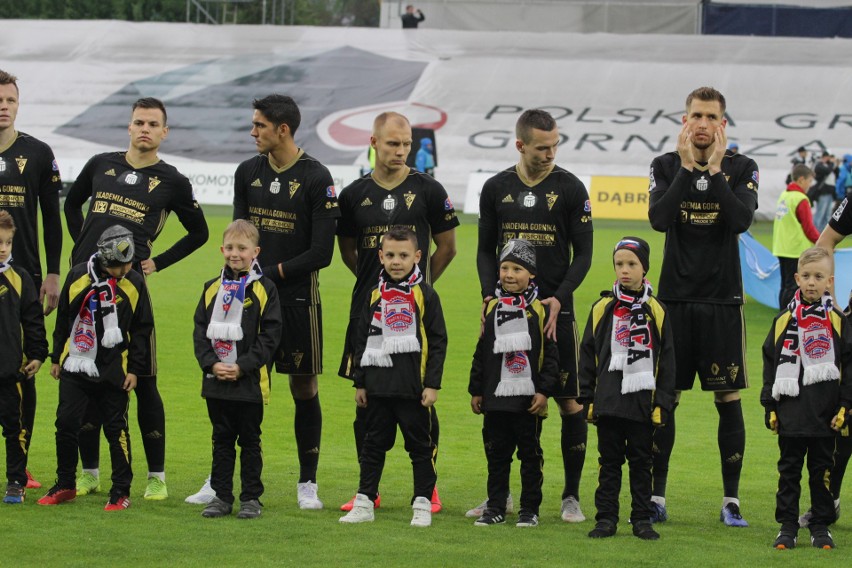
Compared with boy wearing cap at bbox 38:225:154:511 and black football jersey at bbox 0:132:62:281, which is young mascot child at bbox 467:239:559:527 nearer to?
boy wearing cap at bbox 38:225:154:511

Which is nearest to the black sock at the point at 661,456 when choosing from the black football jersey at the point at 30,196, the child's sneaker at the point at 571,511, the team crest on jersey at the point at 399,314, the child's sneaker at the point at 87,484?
the child's sneaker at the point at 571,511

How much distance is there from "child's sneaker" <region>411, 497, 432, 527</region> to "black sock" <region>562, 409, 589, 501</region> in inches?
29.8

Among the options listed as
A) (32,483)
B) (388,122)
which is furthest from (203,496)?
(388,122)

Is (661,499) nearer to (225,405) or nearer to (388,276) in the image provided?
(388,276)

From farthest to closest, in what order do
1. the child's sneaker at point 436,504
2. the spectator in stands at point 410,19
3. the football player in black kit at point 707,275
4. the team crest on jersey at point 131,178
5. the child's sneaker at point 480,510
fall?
1. the spectator in stands at point 410,19
2. the team crest on jersey at point 131,178
3. the child's sneaker at point 436,504
4. the child's sneaker at point 480,510
5. the football player in black kit at point 707,275

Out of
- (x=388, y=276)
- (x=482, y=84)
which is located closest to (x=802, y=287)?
(x=388, y=276)

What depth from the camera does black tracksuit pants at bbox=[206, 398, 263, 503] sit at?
6.48m

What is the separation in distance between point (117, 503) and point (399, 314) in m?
1.72

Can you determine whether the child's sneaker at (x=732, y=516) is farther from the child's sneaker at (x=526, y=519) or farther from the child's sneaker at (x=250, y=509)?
the child's sneaker at (x=250, y=509)

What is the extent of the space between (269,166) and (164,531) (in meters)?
2.09

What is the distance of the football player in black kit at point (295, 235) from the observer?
6852 mm

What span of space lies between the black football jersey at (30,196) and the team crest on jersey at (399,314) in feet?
6.68

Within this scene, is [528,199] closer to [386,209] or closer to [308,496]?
[386,209]

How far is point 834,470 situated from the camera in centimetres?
649
